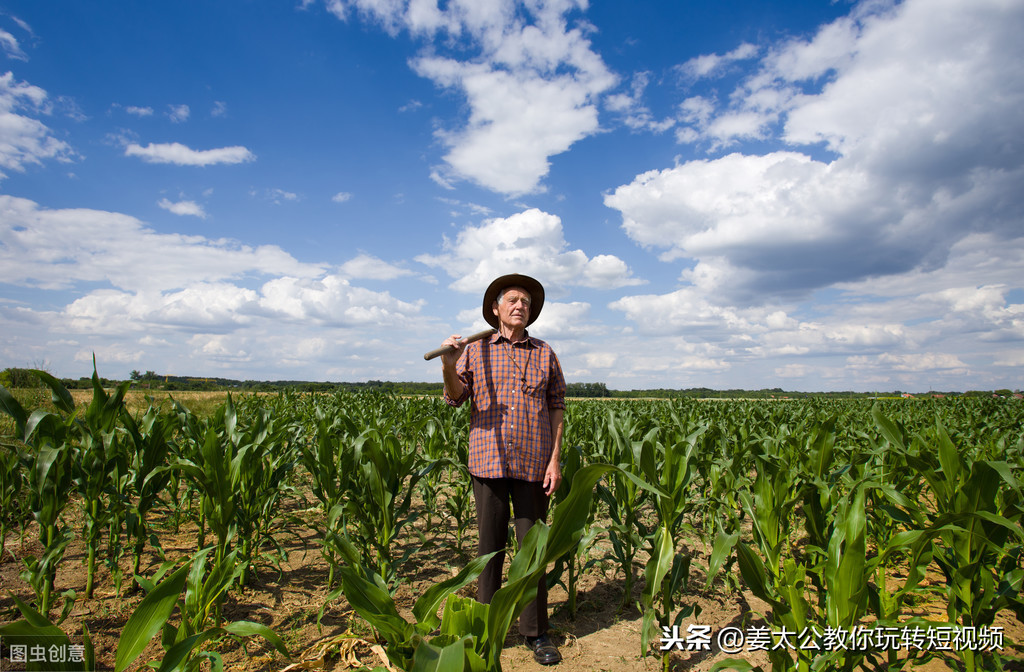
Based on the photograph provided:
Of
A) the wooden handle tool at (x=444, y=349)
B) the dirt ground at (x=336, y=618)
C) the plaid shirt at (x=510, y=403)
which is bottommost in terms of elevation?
the dirt ground at (x=336, y=618)

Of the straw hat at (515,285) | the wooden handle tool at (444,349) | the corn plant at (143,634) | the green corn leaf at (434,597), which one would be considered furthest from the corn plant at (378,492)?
the green corn leaf at (434,597)

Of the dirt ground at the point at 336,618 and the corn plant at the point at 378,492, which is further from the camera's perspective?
the corn plant at the point at 378,492

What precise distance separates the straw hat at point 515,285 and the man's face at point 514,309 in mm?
87

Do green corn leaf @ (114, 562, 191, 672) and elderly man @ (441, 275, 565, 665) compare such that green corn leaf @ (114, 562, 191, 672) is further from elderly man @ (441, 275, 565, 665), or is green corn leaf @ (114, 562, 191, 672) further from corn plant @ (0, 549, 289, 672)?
elderly man @ (441, 275, 565, 665)

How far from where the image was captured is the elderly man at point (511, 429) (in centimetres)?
295

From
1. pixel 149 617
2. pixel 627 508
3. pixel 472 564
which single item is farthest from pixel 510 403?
pixel 149 617

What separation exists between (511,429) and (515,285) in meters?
1.01

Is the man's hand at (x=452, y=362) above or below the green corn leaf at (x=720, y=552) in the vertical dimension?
above

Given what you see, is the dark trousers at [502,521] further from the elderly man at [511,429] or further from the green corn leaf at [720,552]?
the green corn leaf at [720,552]

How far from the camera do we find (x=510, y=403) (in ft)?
10.0

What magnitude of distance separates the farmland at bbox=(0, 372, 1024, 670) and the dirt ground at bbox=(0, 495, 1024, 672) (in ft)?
0.06

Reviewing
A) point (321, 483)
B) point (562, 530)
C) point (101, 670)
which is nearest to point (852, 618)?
point (562, 530)

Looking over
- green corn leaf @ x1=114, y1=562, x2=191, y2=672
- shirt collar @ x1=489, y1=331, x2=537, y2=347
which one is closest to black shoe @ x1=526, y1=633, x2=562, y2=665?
shirt collar @ x1=489, y1=331, x2=537, y2=347

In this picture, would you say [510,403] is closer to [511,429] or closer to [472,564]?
[511,429]
